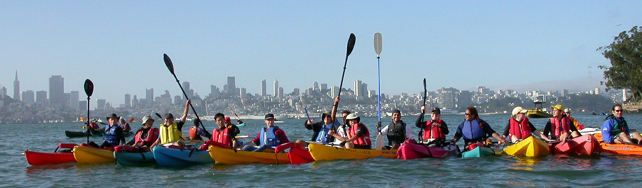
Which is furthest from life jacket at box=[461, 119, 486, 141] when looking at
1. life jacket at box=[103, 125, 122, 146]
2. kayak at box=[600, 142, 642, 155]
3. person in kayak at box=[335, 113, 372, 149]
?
life jacket at box=[103, 125, 122, 146]

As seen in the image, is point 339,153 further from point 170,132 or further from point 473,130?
point 170,132

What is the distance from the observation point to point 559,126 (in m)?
15.9

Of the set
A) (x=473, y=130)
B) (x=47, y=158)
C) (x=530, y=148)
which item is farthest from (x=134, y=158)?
(x=530, y=148)

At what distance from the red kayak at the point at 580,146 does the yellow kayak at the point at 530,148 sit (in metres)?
0.30

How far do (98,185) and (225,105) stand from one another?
181 metres

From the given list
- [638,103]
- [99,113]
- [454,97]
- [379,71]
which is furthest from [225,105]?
[379,71]

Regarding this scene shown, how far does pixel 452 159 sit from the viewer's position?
1452 cm

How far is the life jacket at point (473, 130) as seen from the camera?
14.3 metres

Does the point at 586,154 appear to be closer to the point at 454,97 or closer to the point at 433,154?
the point at 433,154

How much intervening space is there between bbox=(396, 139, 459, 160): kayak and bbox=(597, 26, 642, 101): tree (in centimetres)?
6495

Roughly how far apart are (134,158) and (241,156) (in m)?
2.68

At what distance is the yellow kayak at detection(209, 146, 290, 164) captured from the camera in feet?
45.9

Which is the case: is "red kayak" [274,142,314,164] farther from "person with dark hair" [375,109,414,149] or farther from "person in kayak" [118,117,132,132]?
"person in kayak" [118,117,132,132]

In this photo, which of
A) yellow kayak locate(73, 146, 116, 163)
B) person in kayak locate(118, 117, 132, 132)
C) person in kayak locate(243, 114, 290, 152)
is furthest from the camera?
person in kayak locate(118, 117, 132, 132)
